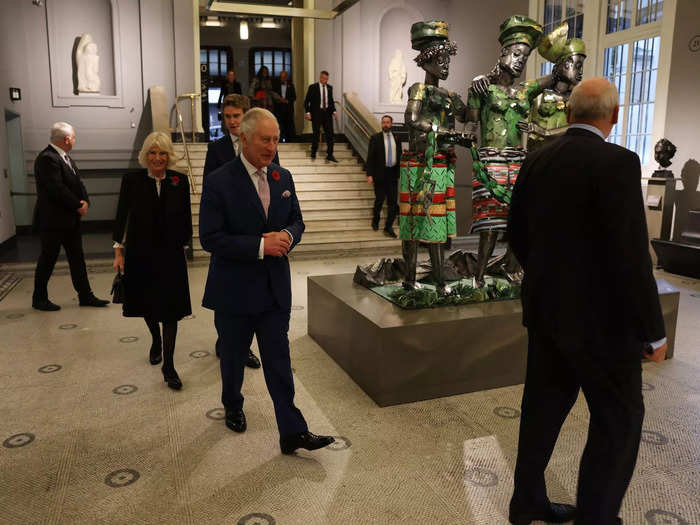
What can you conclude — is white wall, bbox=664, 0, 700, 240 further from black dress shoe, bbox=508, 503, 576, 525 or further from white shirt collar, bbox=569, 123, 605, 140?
white shirt collar, bbox=569, 123, 605, 140

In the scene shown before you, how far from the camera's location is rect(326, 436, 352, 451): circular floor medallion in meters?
3.08

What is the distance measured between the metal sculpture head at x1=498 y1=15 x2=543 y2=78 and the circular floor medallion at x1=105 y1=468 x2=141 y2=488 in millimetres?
3490

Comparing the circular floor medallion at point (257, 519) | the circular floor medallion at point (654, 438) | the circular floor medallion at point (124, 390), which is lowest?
the circular floor medallion at point (124, 390)

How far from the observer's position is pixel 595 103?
78.2 inches

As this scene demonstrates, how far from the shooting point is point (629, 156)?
1.86 m

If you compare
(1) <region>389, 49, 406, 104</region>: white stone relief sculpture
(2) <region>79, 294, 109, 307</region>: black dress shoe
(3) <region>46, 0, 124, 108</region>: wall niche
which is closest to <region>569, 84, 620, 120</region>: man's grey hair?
(2) <region>79, 294, 109, 307</region>: black dress shoe

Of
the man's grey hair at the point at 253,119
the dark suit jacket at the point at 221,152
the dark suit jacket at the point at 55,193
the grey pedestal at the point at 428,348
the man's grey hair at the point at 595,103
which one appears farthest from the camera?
the dark suit jacket at the point at 55,193

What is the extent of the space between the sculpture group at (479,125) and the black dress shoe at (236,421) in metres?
1.66

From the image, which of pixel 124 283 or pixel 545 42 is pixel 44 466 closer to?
pixel 124 283

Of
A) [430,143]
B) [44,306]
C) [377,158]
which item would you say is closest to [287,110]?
[377,158]

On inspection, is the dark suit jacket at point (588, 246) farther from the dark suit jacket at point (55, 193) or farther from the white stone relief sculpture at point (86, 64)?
the white stone relief sculpture at point (86, 64)

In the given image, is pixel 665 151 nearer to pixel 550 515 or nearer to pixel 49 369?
pixel 550 515

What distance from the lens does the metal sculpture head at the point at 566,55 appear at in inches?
172

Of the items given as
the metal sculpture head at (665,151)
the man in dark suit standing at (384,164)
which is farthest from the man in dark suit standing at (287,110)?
the metal sculpture head at (665,151)
